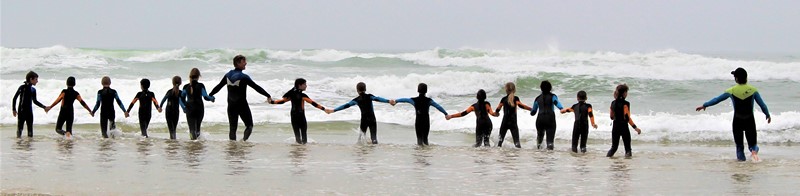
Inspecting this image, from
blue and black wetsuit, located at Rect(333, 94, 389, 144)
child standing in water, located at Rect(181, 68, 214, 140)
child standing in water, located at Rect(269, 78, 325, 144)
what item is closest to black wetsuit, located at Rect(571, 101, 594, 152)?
blue and black wetsuit, located at Rect(333, 94, 389, 144)

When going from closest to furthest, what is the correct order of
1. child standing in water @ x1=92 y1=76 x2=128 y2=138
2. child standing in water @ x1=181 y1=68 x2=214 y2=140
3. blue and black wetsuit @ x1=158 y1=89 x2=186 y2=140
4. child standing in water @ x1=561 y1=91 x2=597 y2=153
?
1. child standing in water @ x1=561 y1=91 x2=597 y2=153
2. child standing in water @ x1=181 y1=68 x2=214 y2=140
3. blue and black wetsuit @ x1=158 y1=89 x2=186 y2=140
4. child standing in water @ x1=92 y1=76 x2=128 y2=138

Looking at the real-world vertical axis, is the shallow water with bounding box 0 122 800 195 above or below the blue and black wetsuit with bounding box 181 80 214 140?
below

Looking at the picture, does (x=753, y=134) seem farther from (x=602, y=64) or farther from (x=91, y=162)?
(x=602, y=64)

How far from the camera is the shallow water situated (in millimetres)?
9797

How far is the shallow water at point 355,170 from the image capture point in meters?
9.80

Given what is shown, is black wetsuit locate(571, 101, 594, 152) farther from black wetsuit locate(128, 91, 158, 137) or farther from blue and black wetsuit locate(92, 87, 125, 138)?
blue and black wetsuit locate(92, 87, 125, 138)

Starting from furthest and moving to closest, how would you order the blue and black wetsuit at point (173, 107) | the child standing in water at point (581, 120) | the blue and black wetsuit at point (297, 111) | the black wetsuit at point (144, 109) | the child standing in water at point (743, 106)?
the black wetsuit at point (144, 109) → the blue and black wetsuit at point (173, 107) → the blue and black wetsuit at point (297, 111) → the child standing in water at point (581, 120) → the child standing in water at point (743, 106)

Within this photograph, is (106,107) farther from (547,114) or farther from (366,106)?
(547,114)

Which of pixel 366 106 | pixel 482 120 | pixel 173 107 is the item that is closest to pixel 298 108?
pixel 366 106

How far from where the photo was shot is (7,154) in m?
12.6

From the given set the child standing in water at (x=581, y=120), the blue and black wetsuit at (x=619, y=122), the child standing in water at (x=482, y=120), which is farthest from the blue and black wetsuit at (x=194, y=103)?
the blue and black wetsuit at (x=619, y=122)

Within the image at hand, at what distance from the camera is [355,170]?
11.4m

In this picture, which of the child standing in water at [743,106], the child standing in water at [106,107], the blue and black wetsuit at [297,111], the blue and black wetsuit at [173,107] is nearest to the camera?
the child standing in water at [743,106]

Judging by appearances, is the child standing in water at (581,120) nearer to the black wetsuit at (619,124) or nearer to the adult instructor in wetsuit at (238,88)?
the black wetsuit at (619,124)
